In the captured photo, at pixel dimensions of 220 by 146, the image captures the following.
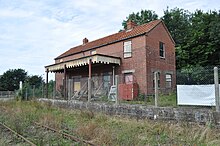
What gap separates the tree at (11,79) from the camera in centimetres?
4938

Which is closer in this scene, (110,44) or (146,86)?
(146,86)

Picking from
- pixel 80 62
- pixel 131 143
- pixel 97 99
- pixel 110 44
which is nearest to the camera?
pixel 131 143

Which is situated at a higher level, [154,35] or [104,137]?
[154,35]

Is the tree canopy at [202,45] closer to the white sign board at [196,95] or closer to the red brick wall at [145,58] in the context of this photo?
the red brick wall at [145,58]

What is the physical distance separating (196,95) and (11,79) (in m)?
48.9

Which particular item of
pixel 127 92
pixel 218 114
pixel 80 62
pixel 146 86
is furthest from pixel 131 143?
pixel 80 62

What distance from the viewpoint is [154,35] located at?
22016 mm

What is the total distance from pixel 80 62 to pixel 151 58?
6.57 meters

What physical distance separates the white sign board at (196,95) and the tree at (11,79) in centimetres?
4631

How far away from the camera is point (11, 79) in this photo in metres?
51.0

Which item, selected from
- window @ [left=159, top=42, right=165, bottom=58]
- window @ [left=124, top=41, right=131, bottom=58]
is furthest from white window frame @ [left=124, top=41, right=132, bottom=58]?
window @ [left=159, top=42, right=165, bottom=58]

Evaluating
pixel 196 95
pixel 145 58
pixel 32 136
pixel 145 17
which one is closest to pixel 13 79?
pixel 145 17

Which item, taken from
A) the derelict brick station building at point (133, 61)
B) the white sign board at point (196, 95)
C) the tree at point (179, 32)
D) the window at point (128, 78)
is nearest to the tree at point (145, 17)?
the tree at point (179, 32)

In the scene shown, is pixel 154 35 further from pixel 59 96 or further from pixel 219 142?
pixel 219 142
